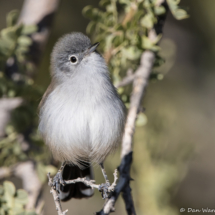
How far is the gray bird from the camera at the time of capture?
108 inches

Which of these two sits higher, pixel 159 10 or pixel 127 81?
pixel 159 10

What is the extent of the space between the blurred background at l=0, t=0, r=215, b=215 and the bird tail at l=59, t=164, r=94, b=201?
0.63 feet

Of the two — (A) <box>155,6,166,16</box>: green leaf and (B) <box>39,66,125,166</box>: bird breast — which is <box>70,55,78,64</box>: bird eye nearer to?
(B) <box>39,66,125,166</box>: bird breast

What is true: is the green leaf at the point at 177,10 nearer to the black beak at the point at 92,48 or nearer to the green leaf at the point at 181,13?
the green leaf at the point at 181,13

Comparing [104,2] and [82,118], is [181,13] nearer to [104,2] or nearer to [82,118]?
[104,2]

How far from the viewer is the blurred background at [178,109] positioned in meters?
3.22

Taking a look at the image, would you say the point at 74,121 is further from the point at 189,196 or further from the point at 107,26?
the point at 189,196

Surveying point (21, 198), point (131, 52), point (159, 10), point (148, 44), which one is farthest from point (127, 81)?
point (21, 198)

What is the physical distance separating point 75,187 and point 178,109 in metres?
1.52

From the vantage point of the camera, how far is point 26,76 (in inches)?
126

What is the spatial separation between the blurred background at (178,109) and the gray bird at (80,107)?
0.48 meters

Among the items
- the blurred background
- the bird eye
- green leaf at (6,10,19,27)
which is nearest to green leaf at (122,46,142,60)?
the bird eye

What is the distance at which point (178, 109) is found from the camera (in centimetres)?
392

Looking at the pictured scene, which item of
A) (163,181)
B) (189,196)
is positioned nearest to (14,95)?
(163,181)
